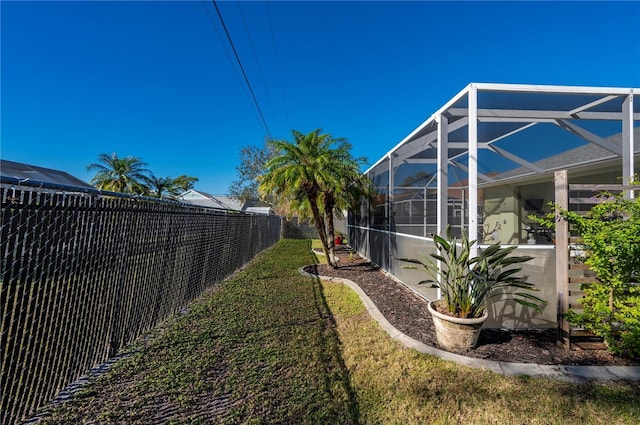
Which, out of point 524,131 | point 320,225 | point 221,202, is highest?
point 524,131

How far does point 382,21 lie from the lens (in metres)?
8.76

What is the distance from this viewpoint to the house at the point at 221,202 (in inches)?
968

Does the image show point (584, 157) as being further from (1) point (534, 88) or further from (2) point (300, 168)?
(2) point (300, 168)

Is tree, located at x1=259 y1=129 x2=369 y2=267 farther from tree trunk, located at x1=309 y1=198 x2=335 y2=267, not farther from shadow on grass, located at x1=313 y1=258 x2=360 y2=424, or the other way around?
shadow on grass, located at x1=313 y1=258 x2=360 y2=424

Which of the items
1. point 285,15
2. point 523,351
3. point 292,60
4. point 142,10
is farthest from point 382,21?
point 523,351

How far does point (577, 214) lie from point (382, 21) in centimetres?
812

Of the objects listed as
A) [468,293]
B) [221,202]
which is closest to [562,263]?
[468,293]

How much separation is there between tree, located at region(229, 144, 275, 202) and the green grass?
89.1 feet

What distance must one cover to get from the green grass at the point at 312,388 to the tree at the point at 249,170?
27163 millimetres

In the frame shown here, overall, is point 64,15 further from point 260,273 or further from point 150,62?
point 260,273

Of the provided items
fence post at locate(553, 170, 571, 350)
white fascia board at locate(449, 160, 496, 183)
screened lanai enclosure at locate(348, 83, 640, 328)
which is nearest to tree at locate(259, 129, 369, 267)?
screened lanai enclosure at locate(348, 83, 640, 328)

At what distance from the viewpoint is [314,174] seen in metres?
7.27

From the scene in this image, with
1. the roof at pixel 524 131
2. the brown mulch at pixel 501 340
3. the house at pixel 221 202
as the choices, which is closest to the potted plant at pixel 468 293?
the brown mulch at pixel 501 340

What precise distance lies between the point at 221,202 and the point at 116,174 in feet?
26.1
